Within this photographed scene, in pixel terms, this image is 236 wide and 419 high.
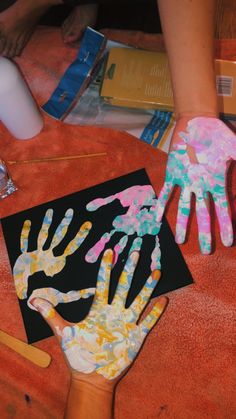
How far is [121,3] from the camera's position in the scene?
3.77ft

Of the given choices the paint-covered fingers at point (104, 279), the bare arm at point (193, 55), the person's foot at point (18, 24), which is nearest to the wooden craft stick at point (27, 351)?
the paint-covered fingers at point (104, 279)

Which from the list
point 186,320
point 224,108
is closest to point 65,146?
point 224,108

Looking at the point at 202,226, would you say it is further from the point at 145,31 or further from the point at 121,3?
the point at 121,3

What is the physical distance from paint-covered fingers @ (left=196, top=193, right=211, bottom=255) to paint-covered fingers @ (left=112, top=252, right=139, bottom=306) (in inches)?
5.2

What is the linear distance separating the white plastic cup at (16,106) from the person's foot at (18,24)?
0.28m

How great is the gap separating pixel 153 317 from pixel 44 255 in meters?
0.26

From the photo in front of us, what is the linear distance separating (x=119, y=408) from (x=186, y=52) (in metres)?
0.67

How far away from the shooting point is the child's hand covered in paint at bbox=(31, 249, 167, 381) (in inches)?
24.3

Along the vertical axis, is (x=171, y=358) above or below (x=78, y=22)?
below

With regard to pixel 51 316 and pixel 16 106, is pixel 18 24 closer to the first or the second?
pixel 16 106

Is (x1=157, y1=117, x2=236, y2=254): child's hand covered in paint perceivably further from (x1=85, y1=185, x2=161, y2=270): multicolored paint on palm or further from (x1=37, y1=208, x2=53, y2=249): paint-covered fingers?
(x1=37, y1=208, x2=53, y2=249): paint-covered fingers

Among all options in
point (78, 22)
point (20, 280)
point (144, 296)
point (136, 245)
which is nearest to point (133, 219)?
point (136, 245)

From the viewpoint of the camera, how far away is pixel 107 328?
25.3 inches

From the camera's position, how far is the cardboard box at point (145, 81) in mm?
806
